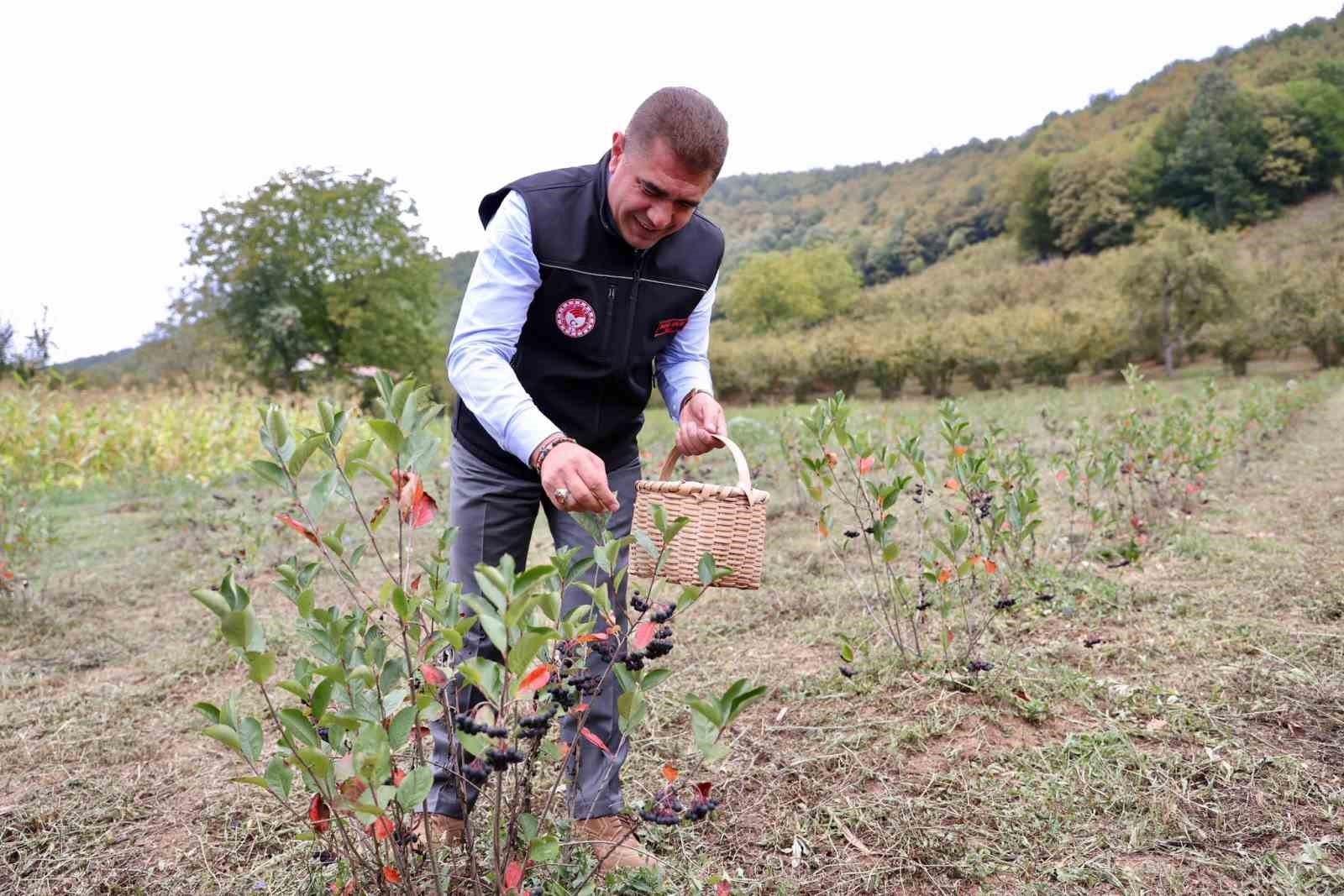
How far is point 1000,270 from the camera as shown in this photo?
32969 millimetres

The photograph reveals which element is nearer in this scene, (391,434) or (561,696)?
(391,434)

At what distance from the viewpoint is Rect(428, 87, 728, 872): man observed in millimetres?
1512

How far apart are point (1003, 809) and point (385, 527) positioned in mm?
5585

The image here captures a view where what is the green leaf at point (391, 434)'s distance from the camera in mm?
1088

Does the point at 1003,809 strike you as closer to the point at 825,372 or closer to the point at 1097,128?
the point at 825,372

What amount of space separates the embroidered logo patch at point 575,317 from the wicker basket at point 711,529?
37 centimetres

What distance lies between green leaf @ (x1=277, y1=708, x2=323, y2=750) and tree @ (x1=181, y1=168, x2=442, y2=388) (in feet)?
62.9

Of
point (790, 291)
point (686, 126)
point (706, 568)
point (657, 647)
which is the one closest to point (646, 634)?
point (657, 647)

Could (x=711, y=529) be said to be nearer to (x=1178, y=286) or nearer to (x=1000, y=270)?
(x=1178, y=286)

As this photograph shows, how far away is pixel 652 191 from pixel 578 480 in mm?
587

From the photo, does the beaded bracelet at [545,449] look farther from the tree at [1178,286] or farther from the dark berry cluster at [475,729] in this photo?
the tree at [1178,286]

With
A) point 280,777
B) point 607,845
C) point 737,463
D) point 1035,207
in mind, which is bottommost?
point 607,845

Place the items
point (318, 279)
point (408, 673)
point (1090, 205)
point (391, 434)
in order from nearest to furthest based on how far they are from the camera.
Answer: point (391, 434), point (408, 673), point (318, 279), point (1090, 205)

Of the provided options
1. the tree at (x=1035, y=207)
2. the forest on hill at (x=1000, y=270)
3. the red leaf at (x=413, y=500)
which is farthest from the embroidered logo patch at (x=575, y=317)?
the tree at (x=1035, y=207)
